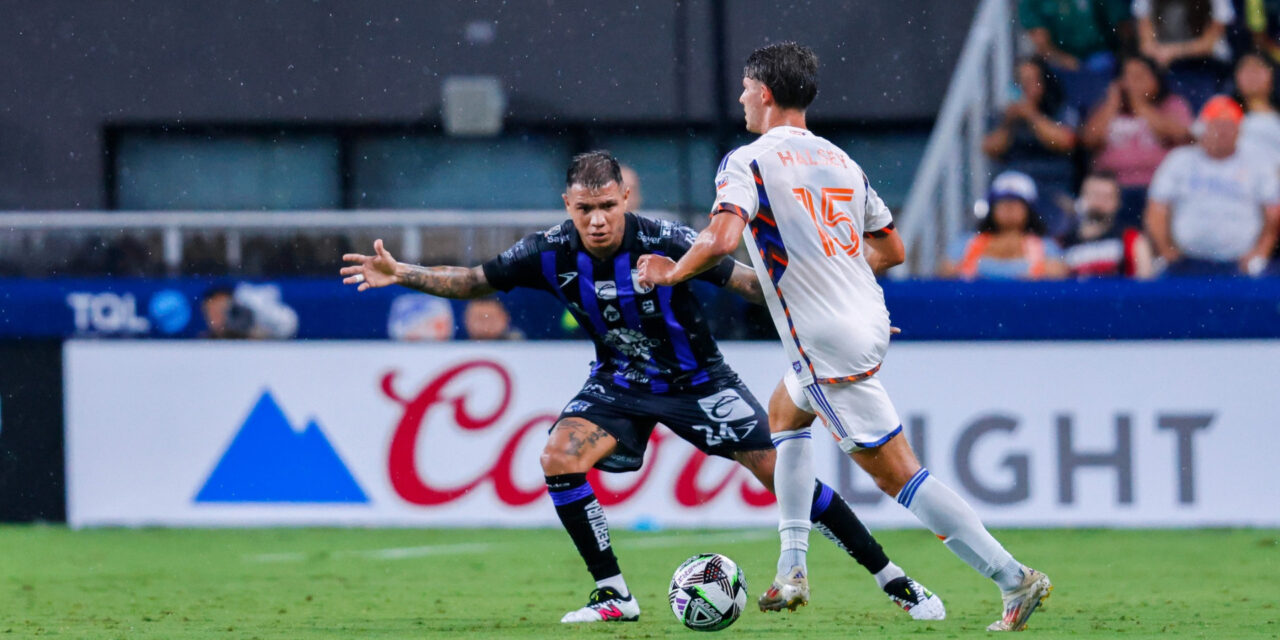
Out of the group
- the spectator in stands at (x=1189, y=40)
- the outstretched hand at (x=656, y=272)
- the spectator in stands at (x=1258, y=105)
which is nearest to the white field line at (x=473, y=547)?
the outstretched hand at (x=656, y=272)

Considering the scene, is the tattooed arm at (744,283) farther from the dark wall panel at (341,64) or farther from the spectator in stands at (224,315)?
the dark wall panel at (341,64)

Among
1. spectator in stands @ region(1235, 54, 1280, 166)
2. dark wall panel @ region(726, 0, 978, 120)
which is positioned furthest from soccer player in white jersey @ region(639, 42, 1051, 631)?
spectator in stands @ region(1235, 54, 1280, 166)

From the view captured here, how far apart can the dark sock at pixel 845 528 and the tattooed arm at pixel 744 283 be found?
720mm

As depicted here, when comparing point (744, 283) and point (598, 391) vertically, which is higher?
point (744, 283)

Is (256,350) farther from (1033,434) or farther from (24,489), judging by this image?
(1033,434)

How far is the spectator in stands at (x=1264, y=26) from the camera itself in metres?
12.6

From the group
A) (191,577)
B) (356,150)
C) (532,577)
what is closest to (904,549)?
(532,577)

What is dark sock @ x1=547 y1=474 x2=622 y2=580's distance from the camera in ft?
20.3

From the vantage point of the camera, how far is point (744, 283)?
20.0 feet

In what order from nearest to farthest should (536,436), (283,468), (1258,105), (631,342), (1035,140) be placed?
(631,342) < (536,436) < (283,468) < (1258,105) < (1035,140)

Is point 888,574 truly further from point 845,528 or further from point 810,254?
point 810,254

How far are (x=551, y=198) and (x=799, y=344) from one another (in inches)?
318

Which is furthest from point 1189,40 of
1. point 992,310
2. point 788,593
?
point 788,593

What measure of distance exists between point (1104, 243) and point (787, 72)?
6.11 metres
